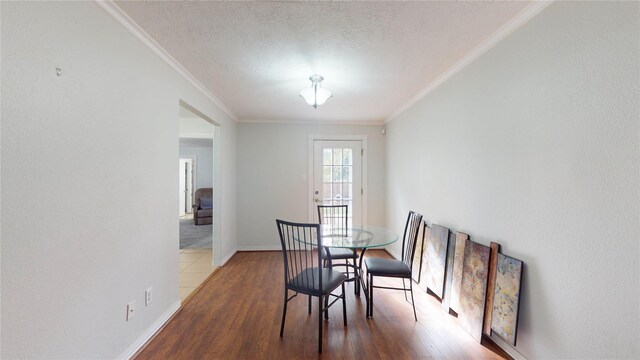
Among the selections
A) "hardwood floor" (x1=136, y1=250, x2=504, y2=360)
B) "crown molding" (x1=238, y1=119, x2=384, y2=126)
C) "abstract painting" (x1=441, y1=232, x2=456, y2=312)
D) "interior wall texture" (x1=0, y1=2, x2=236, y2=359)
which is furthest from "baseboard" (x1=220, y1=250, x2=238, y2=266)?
"abstract painting" (x1=441, y1=232, x2=456, y2=312)

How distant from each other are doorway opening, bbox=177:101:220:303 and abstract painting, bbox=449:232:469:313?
8.68ft

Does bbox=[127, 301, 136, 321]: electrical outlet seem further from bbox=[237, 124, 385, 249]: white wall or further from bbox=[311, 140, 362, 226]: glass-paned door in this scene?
bbox=[311, 140, 362, 226]: glass-paned door

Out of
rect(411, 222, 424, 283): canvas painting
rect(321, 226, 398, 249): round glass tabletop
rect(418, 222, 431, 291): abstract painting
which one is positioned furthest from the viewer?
rect(411, 222, 424, 283): canvas painting

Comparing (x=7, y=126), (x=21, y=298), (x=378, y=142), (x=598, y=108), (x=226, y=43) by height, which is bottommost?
(x=21, y=298)

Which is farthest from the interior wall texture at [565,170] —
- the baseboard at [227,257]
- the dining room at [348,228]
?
the baseboard at [227,257]

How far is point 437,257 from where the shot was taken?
2561mm

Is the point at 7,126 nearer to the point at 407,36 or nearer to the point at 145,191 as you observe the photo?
the point at 145,191

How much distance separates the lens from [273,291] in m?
2.80

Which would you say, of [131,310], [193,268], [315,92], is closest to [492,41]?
[315,92]

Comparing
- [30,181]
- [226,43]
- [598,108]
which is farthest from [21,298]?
[598,108]

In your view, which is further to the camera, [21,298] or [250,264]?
[250,264]

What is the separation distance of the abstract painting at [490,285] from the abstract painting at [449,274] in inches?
17.9

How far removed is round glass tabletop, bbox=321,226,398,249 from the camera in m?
2.16

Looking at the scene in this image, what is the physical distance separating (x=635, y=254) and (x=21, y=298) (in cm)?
275
